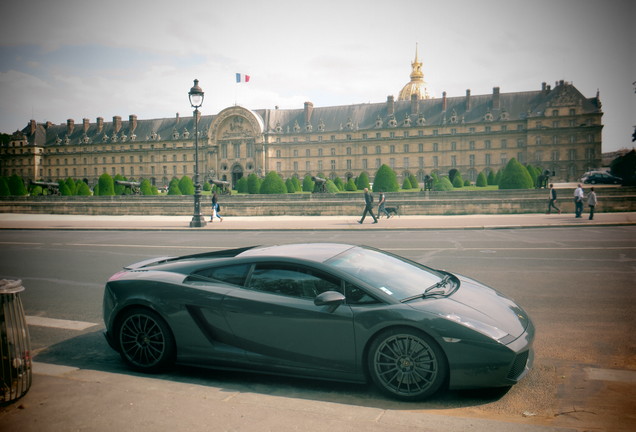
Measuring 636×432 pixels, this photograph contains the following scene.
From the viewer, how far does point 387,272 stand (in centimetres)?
497

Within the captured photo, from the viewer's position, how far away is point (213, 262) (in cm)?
509

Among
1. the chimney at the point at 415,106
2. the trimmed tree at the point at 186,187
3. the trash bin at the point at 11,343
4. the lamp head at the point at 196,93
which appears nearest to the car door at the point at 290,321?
the trash bin at the point at 11,343

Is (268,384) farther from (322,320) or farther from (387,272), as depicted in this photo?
(387,272)

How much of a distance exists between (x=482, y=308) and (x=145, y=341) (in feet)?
10.8

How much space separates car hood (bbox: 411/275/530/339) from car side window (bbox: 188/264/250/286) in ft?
5.43

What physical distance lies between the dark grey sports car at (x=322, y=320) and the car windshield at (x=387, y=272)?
2 centimetres

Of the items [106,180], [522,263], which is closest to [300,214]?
[522,263]

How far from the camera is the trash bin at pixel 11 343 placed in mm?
3938

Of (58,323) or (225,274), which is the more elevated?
(225,274)

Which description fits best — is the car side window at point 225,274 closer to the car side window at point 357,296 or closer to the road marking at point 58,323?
the car side window at point 357,296

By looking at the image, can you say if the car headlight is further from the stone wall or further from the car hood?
the stone wall

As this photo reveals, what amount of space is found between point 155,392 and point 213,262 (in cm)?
136

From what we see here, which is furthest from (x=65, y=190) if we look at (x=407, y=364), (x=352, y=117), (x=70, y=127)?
(x=70, y=127)

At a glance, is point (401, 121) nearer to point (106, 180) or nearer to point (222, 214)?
point (106, 180)
